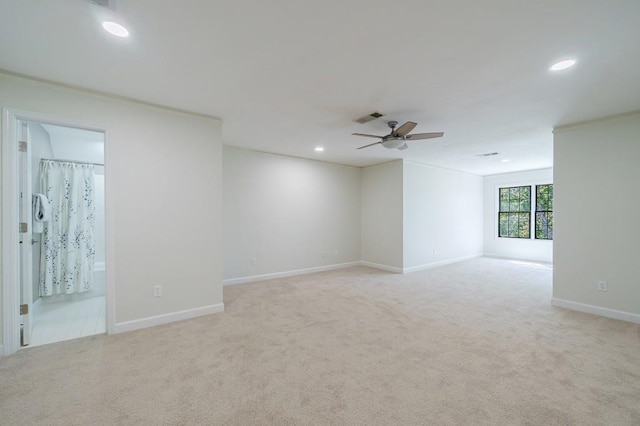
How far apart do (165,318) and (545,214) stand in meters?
9.23

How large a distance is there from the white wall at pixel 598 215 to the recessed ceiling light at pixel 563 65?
2.10 meters

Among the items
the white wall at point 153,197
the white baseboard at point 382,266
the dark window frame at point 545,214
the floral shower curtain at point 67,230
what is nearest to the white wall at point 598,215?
the white baseboard at point 382,266

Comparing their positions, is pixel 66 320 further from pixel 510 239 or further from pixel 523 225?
pixel 523 225

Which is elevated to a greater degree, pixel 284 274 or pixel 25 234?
pixel 25 234

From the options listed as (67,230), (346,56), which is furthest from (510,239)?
(67,230)

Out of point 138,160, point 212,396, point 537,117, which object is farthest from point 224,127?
point 537,117

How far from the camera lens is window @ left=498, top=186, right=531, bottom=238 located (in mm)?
7574

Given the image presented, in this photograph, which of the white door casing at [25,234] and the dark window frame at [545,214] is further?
the dark window frame at [545,214]

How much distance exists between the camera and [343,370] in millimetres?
2248

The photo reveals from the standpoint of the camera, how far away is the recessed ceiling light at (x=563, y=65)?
2174mm

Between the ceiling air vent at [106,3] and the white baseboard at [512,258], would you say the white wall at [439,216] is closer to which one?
the white baseboard at [512,258]

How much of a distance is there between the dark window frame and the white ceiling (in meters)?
4.71

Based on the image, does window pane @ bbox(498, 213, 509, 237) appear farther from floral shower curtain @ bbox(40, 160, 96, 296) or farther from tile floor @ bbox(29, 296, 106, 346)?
floral shower curtain @ bbox(40, 160, 96, 296)

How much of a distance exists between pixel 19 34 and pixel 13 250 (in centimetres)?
193
